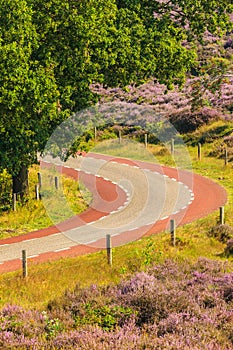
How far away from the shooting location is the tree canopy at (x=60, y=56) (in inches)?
882

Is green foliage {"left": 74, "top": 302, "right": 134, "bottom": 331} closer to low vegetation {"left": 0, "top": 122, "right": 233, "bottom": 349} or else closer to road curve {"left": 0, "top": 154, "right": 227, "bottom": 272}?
low vegetation {"left": 0, "top": 122, "right": 233, "bottom": 349}

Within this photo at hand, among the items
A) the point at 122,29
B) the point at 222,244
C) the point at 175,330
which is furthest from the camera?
the point at 122,29

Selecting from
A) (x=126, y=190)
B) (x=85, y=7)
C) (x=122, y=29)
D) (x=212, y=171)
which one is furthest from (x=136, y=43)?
(x=212, y=171)

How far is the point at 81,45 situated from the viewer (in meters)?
23.9

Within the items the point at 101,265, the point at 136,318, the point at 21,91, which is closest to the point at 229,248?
the point at 101,265

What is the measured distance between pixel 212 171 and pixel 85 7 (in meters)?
16.0

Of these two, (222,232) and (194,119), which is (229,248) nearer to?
(222,232)

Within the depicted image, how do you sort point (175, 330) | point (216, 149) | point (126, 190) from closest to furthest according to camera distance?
point (175, 330) < point (126, 190) < point (216, 149)

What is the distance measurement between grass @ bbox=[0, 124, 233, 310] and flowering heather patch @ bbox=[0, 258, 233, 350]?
1.41m

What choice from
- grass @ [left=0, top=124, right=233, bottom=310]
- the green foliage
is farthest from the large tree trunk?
the green foliage

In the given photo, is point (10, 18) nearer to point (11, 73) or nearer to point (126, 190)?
point (11, 73)

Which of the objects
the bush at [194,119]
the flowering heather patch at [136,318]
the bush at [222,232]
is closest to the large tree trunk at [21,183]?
the bush at [222,232]

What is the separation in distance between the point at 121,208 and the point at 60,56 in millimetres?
8302

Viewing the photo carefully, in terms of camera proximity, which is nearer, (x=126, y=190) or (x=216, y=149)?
(x=126, y=190)
